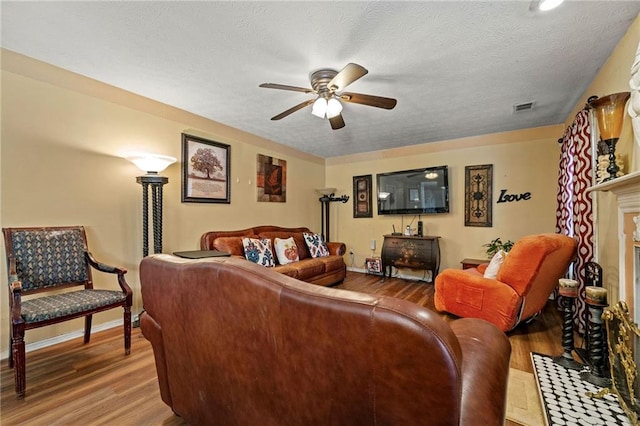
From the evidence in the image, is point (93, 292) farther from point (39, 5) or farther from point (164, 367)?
point (39, 5)

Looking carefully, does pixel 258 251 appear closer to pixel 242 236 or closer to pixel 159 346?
pixel 242 236

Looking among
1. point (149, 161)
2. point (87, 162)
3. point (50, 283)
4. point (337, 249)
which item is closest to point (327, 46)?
point (149, 161)

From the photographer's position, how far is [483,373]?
783 mm

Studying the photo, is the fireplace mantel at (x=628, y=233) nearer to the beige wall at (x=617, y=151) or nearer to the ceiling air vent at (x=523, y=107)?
the beige wall at (x=617, y=151)

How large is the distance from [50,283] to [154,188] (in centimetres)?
111

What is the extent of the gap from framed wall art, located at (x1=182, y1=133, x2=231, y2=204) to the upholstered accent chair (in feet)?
3.88

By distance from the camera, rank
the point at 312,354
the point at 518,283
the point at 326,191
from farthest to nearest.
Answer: the point at 326,191 → the point at 518,283 → the point at 312,354

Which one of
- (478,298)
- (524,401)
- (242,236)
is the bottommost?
(524,401)

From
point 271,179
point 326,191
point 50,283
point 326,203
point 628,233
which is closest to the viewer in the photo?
point 628,233

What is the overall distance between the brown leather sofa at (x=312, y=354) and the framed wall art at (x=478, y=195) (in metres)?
3.49

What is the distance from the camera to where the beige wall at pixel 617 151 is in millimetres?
1772

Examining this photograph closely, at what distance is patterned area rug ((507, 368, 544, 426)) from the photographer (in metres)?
1.47

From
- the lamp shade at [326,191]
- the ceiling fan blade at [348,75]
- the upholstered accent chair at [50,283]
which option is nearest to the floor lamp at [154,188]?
→ the upholstered accent chair at [50,283]

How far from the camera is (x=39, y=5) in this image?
161 centimetres
